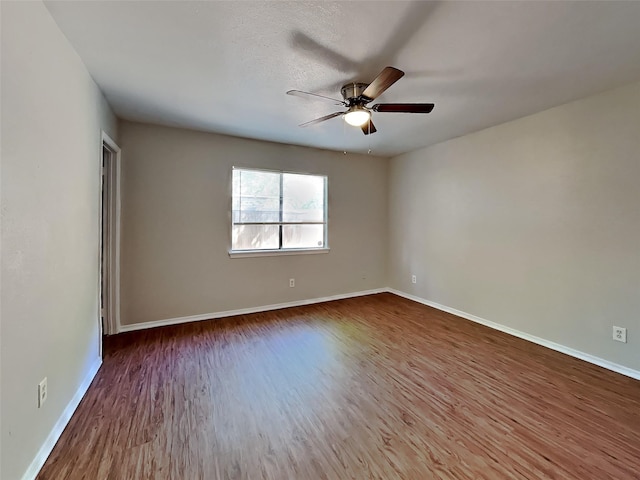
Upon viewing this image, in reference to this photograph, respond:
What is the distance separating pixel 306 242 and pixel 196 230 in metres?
1.65

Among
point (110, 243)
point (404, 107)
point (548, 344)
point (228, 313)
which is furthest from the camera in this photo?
point (228, 313)

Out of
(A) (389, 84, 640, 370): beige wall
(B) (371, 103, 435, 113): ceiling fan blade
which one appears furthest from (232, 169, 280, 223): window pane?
(A) (389, 84, 640, 370): beige wall

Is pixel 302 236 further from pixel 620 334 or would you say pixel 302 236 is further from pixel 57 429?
pixel 620 334

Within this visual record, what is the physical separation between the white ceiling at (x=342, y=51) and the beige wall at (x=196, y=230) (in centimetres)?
64

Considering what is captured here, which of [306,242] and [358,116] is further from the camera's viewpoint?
[306,242]

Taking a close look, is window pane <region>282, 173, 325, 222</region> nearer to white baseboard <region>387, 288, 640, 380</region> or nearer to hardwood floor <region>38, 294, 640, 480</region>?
hardwood floor <region>38, 294, 640, 480</region>

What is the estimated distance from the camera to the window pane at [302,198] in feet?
14.2

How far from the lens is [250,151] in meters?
3.96

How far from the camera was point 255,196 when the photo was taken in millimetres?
4070

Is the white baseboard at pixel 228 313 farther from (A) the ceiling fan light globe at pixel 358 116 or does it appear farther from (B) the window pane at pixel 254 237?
(A) the ceiling fan light globe at pixel 358 116

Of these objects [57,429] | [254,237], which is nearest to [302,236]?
[254,237]

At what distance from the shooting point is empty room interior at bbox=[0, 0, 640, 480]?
4.99 feet

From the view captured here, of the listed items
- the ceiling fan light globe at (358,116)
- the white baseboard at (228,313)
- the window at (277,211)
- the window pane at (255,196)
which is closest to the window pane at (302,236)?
the window at (277,211)

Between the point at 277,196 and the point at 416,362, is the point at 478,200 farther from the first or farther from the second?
the point at 277,196
